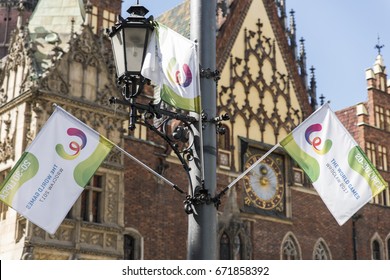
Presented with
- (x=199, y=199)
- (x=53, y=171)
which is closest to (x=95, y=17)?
(x=53, y=171)

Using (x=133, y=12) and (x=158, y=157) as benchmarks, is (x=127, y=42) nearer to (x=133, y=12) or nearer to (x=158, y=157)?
(x=133, y=12)

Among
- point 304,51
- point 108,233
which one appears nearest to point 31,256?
point 108,233

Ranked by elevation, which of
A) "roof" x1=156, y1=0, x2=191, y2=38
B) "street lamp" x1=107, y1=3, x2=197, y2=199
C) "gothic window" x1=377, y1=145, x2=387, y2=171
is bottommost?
"street lamp" x1=107, y1=3, x2=197, y2=199

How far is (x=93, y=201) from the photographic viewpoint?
16.3m

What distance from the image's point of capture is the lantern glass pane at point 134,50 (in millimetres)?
6484

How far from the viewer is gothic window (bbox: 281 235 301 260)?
20.6 metres

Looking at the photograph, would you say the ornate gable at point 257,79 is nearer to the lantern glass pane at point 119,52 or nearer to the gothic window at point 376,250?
the gothic window at point 376,250

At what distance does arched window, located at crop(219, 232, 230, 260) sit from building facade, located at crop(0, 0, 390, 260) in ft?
0.11

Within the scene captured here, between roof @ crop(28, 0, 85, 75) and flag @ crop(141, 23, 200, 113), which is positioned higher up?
roof @ crop(28, 0, 85, 75)

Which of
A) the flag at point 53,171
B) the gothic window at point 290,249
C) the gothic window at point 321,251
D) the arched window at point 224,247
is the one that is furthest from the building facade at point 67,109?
the flag at point 53,171

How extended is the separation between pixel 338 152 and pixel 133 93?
226cm

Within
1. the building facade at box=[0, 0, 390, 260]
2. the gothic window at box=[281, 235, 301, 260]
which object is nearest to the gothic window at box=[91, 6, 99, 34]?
the building facade at box=[0, 0, 390, 260]

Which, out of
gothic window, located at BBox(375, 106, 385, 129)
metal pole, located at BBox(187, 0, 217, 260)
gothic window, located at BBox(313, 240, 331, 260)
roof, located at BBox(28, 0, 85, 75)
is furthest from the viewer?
gothic window, located at BBox(375, 106, 385, 129)

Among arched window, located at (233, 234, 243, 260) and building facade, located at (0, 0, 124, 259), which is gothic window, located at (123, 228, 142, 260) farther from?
arched window, located at (233, 234, 243, 260)
